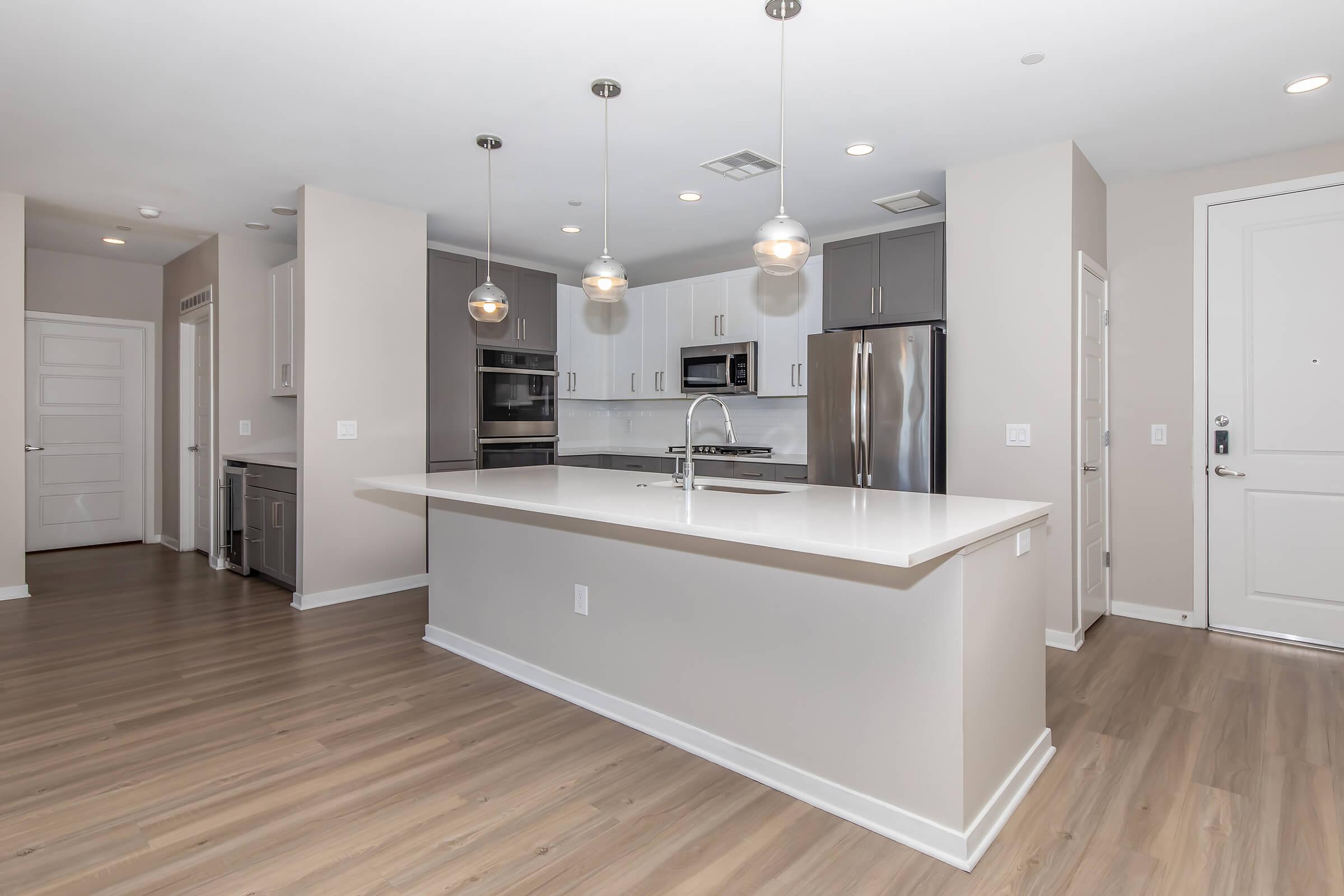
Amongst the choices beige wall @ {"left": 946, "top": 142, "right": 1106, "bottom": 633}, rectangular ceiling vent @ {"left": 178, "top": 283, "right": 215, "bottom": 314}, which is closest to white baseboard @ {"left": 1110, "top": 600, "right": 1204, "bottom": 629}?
beige wall @ {"left": 946, "top": 142, "right": 1106, "bottom": 633}

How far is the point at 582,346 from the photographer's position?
6160 millimetres

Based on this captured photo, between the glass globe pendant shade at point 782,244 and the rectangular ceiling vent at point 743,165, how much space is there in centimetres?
134

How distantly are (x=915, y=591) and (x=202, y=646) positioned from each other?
338 centimetres

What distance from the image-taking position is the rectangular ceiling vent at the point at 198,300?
5.32m

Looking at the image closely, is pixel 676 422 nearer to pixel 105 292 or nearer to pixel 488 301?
pixel 488 301

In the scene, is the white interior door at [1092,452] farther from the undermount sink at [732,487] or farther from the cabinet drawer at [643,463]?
the cabinet drawer at [643,463]

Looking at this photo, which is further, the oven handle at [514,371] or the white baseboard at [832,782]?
the oven handle at [514,371]

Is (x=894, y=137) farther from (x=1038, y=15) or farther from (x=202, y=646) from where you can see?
(x=202, y=646)

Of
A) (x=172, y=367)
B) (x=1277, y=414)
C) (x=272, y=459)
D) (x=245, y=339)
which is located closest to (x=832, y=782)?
(x=1277, y=414)

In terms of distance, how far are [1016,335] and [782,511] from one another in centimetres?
206

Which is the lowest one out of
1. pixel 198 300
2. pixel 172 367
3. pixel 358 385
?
pixel 358 385

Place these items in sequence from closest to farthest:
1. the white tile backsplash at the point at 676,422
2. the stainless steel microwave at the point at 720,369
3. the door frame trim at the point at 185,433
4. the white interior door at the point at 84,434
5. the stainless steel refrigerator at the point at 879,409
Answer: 1. the stainless steel refrigerator at the point at 879,409
2. the stainless steel microwave at the point at 720,369
3. the white tile backsplash at the point at 676,422
4. the white interior door at the point at 84,434
5. the door frame trim at the point at 185,433

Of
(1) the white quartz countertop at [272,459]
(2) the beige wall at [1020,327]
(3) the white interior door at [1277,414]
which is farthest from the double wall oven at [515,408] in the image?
(3) the white interior door at [1277,414]

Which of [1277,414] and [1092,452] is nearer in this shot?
[1277,414]
